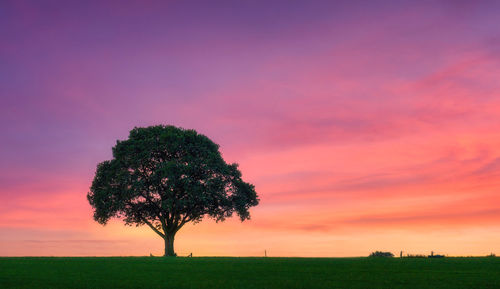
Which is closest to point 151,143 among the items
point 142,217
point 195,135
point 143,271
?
point 195,135

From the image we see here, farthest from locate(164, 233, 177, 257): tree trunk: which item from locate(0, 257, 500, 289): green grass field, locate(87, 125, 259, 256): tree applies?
locate(0, 257, 500, 289): green grass field

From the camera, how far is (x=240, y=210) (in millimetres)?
72125

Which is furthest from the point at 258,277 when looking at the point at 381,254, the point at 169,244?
the point at 169,244

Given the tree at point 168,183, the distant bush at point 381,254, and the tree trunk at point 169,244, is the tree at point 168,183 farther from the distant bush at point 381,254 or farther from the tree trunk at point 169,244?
the distant bush at point 381,254

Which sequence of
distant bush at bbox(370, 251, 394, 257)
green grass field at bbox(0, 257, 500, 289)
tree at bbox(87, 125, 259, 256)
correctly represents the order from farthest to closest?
1. tree at bbox(87, 125, 259, 256)
2. distant bush at bbox(370, 251, 394, 257)
3. green grass field at bbox(0, 257, 500, 289)

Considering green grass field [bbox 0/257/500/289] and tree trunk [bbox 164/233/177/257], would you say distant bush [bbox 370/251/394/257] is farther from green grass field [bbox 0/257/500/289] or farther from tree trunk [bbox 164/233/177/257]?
tree trunk [bbox 164/233/177/257]

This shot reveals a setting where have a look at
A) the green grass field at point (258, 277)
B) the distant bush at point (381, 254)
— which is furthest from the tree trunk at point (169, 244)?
the green grass field at point (258, 277)

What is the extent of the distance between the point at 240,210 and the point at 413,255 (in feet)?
84.3

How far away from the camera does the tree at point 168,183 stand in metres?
67.5

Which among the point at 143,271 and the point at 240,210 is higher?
the point at 240,210

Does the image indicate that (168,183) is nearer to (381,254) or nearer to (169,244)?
(169,244)

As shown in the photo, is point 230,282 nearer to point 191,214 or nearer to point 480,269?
point 480,269

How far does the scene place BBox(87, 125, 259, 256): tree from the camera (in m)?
67.5

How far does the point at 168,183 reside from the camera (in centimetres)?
6675
